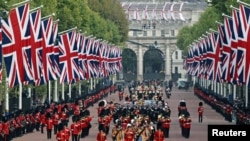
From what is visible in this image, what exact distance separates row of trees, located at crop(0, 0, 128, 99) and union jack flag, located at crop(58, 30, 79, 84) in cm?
300

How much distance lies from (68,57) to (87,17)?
35930 mm

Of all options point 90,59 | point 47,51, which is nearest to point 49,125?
point 47,51

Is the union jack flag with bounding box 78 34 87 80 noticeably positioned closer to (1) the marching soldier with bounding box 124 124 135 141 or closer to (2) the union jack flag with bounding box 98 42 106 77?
(2) the union jack flag with bounding box 98 42 106 77

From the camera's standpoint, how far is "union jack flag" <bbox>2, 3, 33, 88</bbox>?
52.6 m

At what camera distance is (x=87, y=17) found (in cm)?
11612

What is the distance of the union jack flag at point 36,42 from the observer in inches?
2319

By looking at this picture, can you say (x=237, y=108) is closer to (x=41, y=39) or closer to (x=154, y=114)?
(x=154, y=114)

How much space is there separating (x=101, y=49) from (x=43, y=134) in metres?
57.1

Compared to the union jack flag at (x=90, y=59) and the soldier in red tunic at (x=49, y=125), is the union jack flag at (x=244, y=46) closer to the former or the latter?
the soldier in red tunic at (x=49, y=125)

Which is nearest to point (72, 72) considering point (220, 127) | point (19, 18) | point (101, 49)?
point (19, 18)

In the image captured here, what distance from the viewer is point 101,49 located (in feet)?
391

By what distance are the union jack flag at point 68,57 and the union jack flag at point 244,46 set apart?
21197 millimetres

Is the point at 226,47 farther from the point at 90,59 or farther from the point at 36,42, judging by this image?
the point at 90,59

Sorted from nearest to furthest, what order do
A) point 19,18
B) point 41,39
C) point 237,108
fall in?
point 19,18, point 41,39, point 237,108
